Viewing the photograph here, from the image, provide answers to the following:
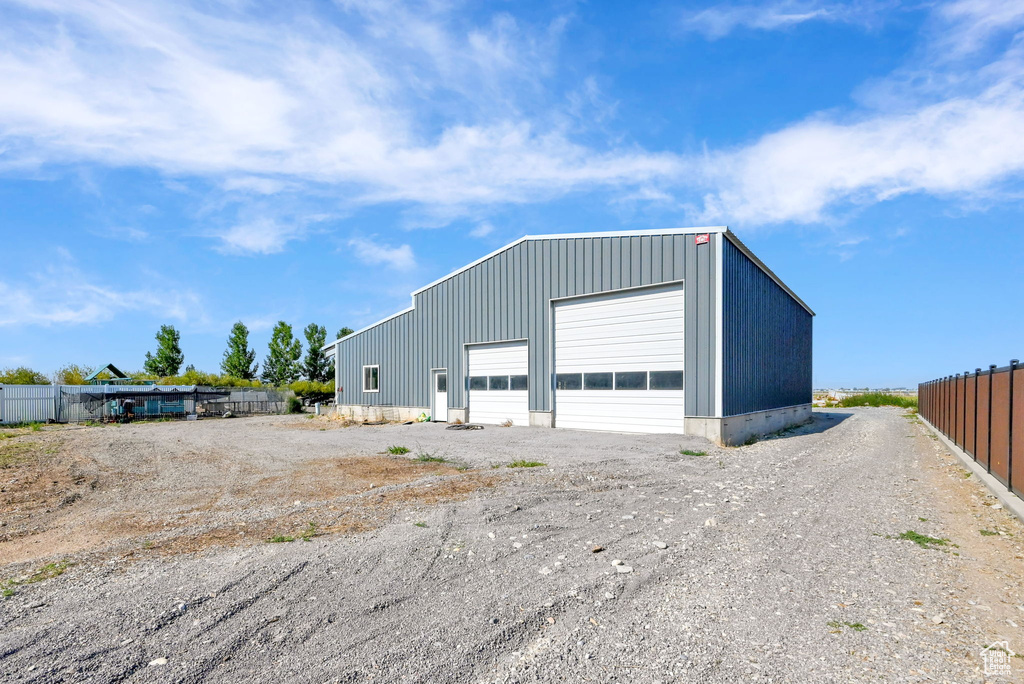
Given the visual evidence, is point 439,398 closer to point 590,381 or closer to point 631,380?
point 590,381

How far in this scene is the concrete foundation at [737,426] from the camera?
→ 1559 cm

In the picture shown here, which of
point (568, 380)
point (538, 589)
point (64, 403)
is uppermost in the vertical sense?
point (568, 380)

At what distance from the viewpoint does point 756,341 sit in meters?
19.2

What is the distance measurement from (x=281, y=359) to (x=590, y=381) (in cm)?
4732

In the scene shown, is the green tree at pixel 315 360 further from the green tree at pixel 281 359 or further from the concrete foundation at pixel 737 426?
the concrete foundation at pixel 737 426

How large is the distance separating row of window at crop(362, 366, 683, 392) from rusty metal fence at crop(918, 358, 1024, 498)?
6.55 m

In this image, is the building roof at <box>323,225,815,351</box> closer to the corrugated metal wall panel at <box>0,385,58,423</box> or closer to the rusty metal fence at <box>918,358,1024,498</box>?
the rusty metal fence at <box>918,358,1024,498</box>

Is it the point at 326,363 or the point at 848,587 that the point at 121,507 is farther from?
the point at 326,363

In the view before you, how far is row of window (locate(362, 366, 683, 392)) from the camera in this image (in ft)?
55.0

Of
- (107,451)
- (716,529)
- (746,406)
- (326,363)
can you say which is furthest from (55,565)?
(326,363)

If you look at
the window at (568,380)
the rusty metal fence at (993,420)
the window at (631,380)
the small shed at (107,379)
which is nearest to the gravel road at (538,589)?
the rusty metal fence at (993,420)

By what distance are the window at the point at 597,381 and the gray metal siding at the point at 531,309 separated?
145 centimetres

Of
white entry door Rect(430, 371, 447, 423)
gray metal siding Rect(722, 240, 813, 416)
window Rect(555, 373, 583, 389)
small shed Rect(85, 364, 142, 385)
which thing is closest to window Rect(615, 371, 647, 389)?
window Rect(555, 373, 583, 389)

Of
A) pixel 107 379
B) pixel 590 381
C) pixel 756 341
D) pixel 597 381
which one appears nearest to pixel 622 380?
pixel 597 381
